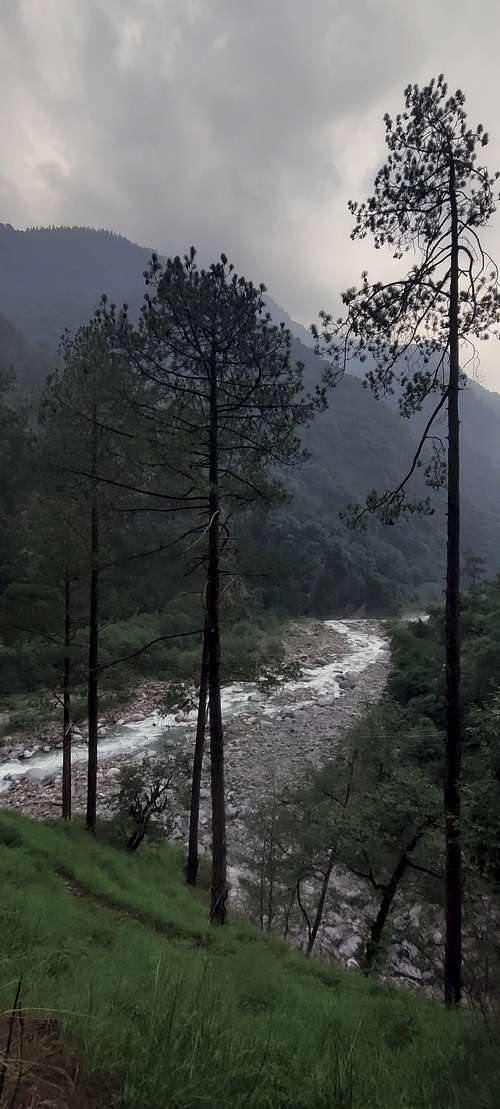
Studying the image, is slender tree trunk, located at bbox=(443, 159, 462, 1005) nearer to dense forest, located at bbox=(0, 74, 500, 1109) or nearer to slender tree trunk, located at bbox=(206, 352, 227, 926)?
dense forest, located at bbox=(0, 74, 500, 1109)

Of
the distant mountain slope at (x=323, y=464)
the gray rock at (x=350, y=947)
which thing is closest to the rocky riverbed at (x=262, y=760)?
the gray rock at (x=350, y=947)

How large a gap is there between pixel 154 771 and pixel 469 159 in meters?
15.1

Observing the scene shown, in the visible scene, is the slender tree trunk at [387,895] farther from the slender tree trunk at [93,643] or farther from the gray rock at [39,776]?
the gray rock at [39,776]

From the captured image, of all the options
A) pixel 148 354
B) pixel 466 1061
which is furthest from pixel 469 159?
pixel 466 1061

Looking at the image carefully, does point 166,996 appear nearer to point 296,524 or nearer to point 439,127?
point 439,127

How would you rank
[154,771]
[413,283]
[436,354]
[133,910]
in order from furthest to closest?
1. [154,771]
2. [133,910]
3. [436,354]
4. [413,283]

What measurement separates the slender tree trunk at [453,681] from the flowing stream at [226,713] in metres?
3.46

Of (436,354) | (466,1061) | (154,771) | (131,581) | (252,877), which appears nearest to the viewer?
(466,1061)

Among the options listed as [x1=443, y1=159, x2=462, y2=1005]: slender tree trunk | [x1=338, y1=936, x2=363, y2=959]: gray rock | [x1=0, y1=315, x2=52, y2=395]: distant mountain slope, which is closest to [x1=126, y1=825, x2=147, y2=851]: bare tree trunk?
[x1=338, y1=936, x2=363, y2=959]: gray rock

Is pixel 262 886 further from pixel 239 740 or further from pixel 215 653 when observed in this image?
pixel 239 740

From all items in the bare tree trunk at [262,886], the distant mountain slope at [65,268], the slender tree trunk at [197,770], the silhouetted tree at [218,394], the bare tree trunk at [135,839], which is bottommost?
the bare tree trunk at [262,886]

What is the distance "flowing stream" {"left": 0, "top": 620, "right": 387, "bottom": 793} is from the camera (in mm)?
17969

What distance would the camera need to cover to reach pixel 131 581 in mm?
11555

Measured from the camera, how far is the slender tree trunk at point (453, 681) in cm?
615
